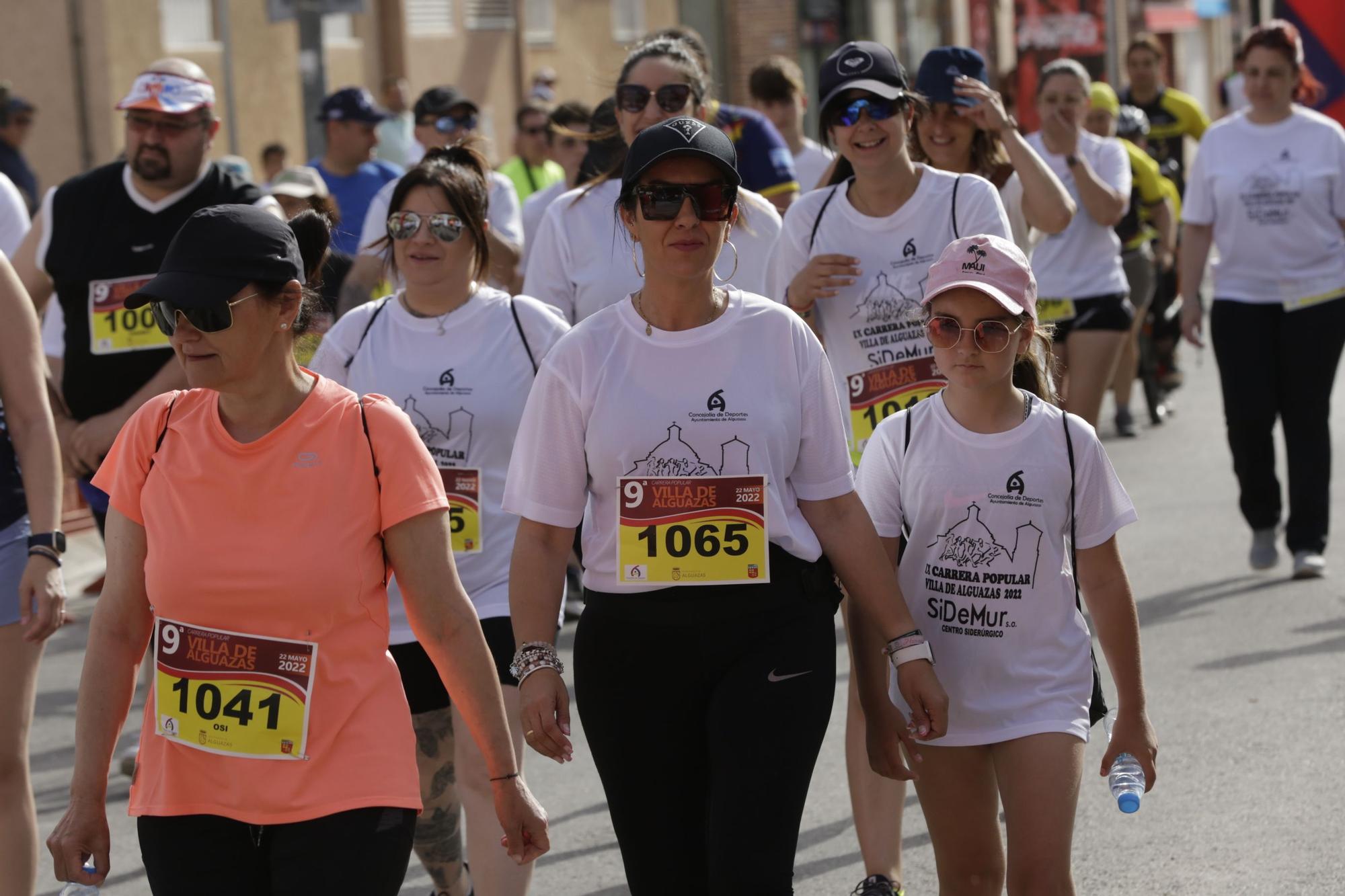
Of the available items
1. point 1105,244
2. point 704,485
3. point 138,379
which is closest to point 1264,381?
point 1105,244

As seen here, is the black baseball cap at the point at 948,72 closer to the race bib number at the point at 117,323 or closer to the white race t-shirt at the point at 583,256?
the white race t-shirt at the point at 583,256

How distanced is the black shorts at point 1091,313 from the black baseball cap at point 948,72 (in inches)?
136

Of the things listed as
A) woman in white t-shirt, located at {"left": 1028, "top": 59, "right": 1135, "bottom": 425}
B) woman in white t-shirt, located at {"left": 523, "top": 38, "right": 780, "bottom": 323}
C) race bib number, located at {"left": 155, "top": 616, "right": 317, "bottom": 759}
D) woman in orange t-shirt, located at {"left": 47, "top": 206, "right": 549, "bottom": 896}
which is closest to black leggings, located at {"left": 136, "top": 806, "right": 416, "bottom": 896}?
woman in orange t-shirt, located at {"left": 47, "top": 206, "right": 549, "bottom": 896}

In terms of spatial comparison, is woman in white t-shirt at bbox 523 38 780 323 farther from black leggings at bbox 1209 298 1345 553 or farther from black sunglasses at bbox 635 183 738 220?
black leggings at bbox 1209 298 1345 553

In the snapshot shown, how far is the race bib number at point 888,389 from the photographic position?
17.7ft

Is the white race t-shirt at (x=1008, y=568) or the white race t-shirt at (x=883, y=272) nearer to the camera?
the white race t-shirt at (x=1008, y=568)

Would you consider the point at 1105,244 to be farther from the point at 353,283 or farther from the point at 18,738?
the point at 18,738

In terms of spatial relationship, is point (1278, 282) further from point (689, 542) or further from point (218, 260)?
point (218, 260)

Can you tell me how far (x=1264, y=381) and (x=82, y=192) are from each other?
5266 mm

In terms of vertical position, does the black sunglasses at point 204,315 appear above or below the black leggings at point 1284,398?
above

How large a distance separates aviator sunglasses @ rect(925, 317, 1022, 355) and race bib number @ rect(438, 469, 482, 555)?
1.45 meters

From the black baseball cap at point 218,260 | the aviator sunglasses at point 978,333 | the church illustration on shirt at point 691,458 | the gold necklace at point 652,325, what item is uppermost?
the black baseball cap at point 218,260

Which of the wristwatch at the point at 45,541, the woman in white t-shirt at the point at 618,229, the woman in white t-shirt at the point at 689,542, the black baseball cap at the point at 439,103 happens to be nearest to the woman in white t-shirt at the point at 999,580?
the woman in white t-shirt at the point at 689,542

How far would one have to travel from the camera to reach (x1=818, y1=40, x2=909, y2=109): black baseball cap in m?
5.21
